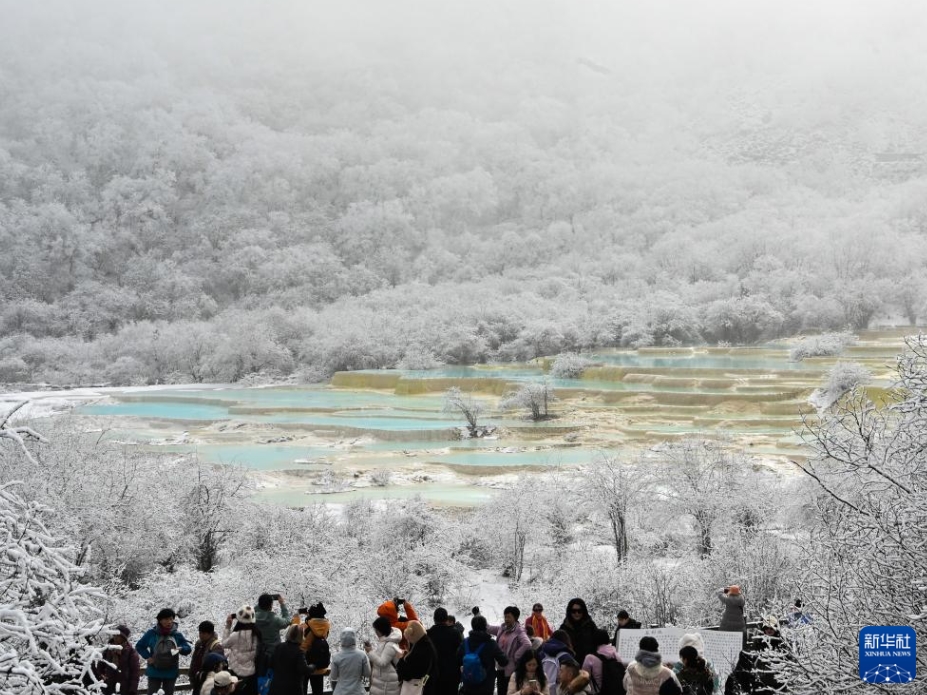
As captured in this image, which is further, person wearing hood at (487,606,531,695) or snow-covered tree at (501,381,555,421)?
snow-covered tree at (501,381,555,421)

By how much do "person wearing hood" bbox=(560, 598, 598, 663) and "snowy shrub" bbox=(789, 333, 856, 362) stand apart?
951 inches

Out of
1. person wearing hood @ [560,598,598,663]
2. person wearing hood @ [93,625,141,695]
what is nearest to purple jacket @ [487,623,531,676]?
person wearing hood @ [560,598,598,663]

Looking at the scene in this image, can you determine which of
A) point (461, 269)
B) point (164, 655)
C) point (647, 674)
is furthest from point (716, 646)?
point (461, 269)

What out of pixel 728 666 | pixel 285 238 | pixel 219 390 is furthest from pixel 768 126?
pixel 728 666

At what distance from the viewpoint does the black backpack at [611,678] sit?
152 inches

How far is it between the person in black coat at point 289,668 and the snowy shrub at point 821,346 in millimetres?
25120

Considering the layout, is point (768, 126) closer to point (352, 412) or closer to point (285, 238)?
point (285, 238)

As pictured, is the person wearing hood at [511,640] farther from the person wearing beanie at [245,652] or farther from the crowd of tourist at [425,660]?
the person wearing beanie at [245,652]

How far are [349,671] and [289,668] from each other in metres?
0.30

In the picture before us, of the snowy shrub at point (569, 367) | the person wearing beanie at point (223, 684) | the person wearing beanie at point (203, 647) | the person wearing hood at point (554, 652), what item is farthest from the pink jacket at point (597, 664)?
the snowy shrub at point (569, 367)

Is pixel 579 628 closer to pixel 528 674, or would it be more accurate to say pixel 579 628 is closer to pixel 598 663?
pixel 598 663

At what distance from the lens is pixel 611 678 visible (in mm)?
3885

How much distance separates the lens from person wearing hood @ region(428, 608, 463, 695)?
4.27 metres

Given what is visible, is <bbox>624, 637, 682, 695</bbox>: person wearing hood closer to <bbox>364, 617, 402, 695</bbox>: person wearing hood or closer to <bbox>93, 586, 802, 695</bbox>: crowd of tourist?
<bbox>93, 586, 802, 695</bbox>: crowd of tourist
